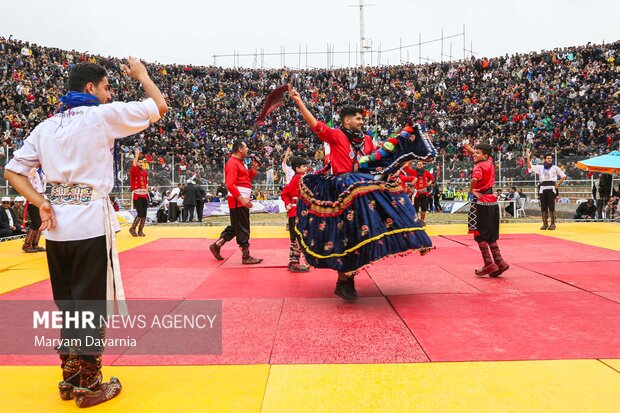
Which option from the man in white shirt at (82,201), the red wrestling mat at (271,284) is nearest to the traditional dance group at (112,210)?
the man in white shirt at (82,201)

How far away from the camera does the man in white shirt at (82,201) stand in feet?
8.27

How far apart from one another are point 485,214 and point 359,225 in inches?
87.7

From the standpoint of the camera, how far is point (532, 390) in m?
2.58

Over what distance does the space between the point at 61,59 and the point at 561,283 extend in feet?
102

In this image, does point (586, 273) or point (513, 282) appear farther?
point (586, 273)

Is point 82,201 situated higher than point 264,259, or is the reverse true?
point 82,201

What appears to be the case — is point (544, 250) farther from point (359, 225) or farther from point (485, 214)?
point (359, 225)

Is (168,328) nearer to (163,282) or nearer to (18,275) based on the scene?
(163,282)

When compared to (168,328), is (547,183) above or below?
above

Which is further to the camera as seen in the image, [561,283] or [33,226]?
[33,226]

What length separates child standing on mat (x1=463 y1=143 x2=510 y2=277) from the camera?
575 centimetres

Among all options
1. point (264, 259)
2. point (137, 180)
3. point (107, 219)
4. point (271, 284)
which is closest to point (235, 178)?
point (264, 259)

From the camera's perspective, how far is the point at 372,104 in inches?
1230

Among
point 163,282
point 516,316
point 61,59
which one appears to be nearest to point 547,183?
point 516,316
